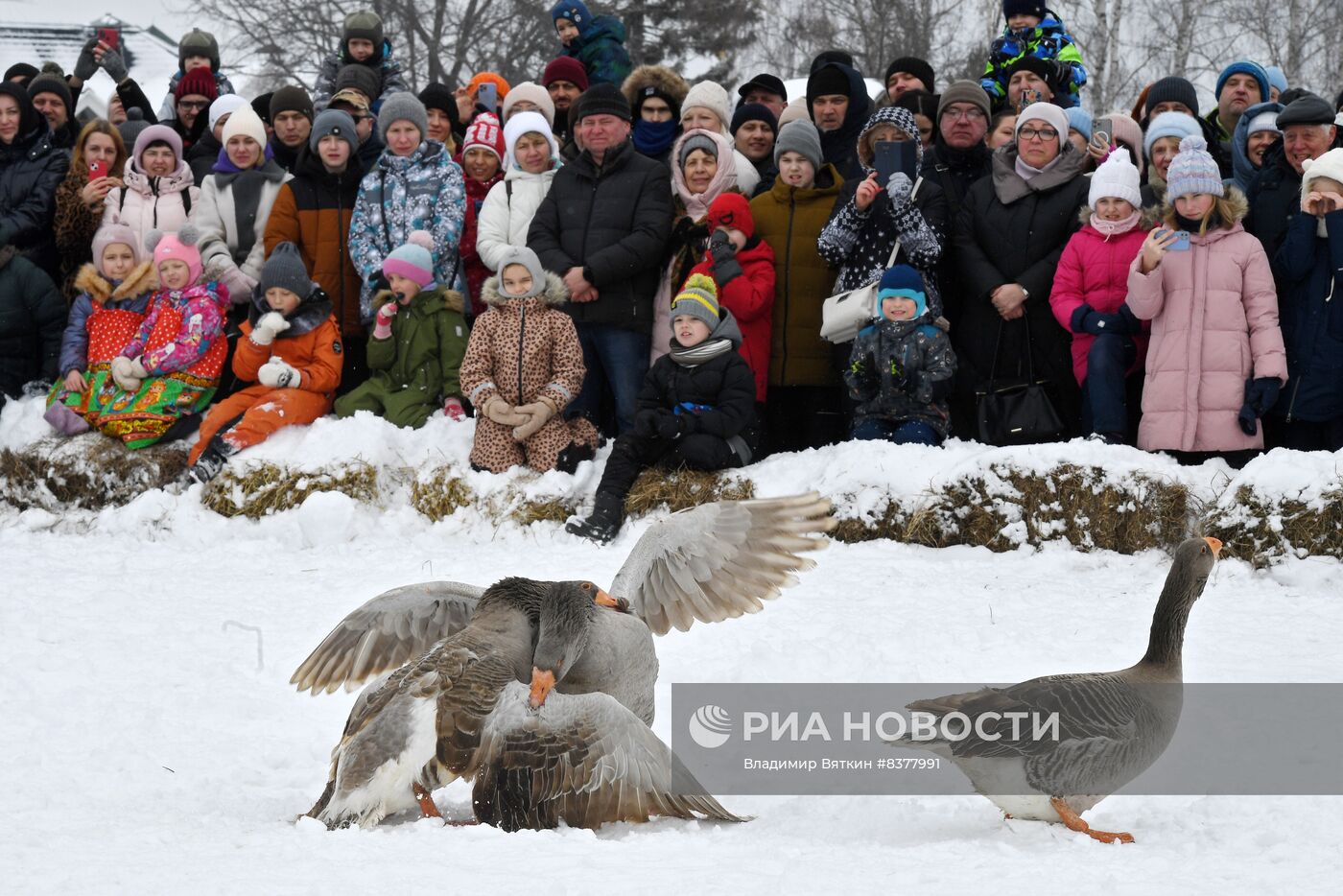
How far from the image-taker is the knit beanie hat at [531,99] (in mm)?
9250

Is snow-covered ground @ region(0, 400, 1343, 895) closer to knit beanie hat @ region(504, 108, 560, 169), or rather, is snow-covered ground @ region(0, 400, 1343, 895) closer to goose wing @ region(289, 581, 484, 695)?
goose wing @ region(289, 581, 484, 695)

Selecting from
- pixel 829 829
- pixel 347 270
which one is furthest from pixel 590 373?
pixel 829 829

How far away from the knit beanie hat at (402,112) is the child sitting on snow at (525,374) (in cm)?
134

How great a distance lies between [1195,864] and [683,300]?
4.56 metres

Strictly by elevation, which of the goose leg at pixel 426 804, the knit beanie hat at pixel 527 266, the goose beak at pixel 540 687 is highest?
the knit beanie hat at pixel 527 266

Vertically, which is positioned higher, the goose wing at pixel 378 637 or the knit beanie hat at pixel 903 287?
the knit beanie hat at pixel 903 287

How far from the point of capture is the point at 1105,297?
746 cm

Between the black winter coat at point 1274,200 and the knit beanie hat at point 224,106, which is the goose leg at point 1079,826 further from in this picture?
the knit beanie hat at point 224,106

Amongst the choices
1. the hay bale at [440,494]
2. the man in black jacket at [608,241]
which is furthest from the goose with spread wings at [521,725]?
the man in black jacket at [608,241]

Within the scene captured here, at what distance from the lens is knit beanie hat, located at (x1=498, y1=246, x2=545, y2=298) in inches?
316

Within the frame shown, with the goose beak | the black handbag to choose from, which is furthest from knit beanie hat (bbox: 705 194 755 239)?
the goose beak

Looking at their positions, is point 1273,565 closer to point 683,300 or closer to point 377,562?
point 683,300

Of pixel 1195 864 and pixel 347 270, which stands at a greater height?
pixel 347 270

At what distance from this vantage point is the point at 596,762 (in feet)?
13.0
